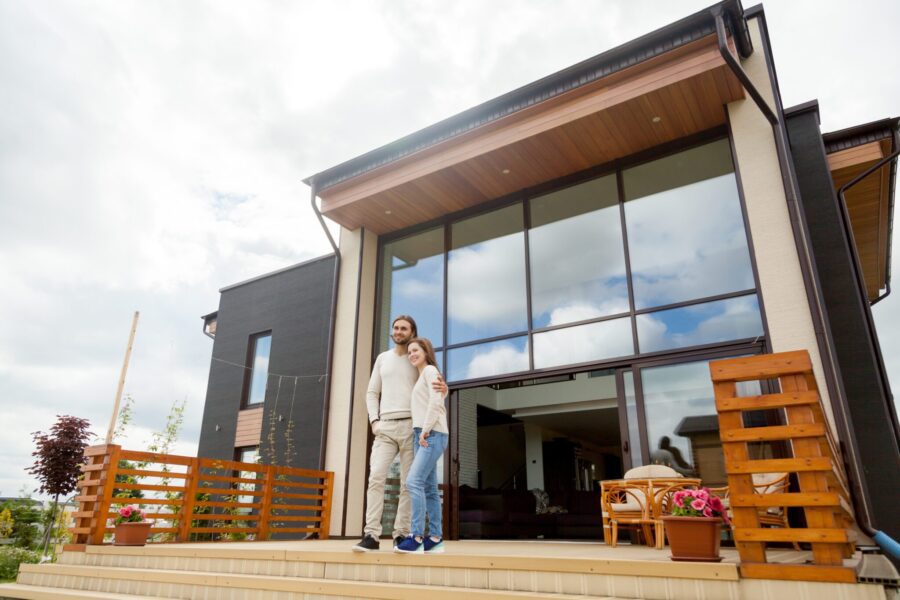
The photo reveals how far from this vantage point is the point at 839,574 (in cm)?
214

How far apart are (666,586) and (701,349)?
330 cm

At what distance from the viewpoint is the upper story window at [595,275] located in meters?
5.55

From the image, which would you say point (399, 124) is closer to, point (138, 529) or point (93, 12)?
point (93, 12)

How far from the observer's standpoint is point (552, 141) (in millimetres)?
6176

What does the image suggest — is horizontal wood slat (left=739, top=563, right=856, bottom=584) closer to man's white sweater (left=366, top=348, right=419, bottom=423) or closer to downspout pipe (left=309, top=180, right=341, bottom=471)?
man's white sweater (left=366, top=348, right=419, bottom=423)

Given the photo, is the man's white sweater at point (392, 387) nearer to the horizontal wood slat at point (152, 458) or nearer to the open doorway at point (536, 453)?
the horizontal wood slat at point (152, 458)

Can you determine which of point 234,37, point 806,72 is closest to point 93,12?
point 234,37

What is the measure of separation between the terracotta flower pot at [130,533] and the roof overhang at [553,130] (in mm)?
4273

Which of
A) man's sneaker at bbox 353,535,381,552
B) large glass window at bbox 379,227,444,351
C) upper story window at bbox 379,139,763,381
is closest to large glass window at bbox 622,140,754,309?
upper story window at bbox 379,139,763,381

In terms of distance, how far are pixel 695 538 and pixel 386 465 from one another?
1824 mm

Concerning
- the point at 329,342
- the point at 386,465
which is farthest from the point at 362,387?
the point at 386,465

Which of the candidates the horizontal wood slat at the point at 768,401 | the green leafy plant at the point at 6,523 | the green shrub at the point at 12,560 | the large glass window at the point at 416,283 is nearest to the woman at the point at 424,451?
the horizontal wood slat at the point at 768,401

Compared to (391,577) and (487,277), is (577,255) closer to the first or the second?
(487,277)

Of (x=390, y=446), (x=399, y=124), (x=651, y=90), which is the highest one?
(x=399, y=124)
